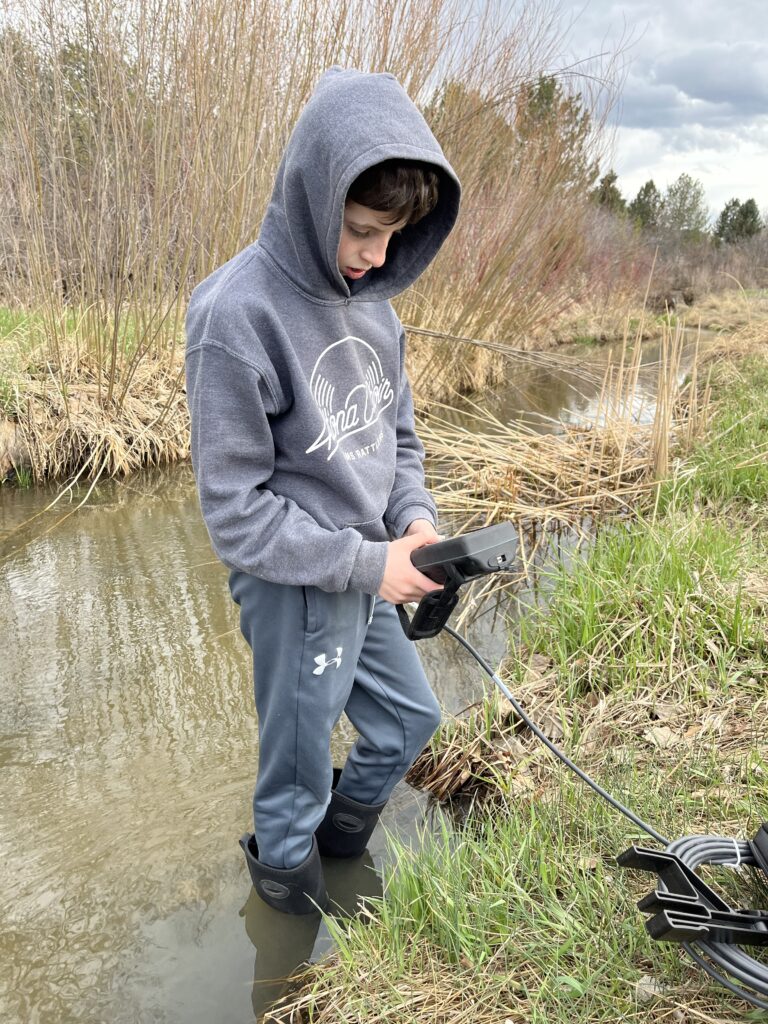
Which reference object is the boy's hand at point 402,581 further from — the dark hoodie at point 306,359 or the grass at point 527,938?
the grass at point 527,938

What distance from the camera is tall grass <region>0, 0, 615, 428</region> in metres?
4.03

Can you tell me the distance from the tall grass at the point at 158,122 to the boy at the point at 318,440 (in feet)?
11.0

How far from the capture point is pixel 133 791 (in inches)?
84.3

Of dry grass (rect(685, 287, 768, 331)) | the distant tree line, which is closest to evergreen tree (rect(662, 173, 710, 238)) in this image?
the distant tree line

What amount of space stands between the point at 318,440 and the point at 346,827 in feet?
3.22

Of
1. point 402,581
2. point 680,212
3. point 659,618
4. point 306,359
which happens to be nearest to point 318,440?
point 306,359

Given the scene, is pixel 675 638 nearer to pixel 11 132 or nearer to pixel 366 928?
pixel 366 928

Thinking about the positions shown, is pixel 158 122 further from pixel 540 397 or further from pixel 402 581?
pixel 540 397

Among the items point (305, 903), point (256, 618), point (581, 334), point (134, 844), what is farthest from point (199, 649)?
point (581, 334)

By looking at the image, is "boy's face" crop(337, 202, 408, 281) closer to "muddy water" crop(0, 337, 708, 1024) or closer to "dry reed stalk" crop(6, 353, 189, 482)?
"muddy water" crop(0, 337, 708, 1024)

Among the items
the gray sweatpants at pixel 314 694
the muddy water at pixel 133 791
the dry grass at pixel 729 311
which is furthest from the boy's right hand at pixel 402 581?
the dry grass at pixel 729 311

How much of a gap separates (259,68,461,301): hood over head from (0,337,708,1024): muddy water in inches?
54.9

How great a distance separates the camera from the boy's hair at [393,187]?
4.02 feet

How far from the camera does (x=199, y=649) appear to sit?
2951 mm
